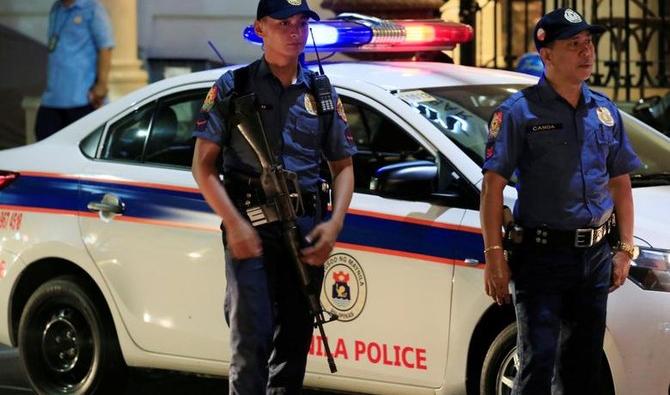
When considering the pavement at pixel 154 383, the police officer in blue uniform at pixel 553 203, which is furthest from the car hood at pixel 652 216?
the pavement at pixel 154 383

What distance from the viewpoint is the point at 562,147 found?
4.54m

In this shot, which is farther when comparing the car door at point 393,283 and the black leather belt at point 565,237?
the car door at point 393,283

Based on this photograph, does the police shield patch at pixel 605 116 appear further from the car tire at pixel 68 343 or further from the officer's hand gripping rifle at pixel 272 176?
the car tire at pixel 68 343

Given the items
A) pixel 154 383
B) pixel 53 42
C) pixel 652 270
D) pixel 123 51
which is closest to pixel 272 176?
pixel 652 270

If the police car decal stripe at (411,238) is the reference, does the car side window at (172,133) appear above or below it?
above

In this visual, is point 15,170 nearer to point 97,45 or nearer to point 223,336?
point 223,336

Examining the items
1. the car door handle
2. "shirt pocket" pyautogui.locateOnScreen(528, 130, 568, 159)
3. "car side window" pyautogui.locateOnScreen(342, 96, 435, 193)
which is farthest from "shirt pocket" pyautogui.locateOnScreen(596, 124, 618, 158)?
the car door handle

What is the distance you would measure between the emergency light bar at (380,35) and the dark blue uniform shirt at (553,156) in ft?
4.85

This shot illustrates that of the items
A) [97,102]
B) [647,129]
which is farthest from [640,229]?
[97,102]

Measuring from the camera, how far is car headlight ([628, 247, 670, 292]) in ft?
15.9

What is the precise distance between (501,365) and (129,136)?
2021 millimetres

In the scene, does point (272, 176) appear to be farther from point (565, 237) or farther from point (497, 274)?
point (565, 237)

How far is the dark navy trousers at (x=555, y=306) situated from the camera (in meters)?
4.57

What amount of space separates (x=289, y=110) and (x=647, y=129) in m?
1.99
